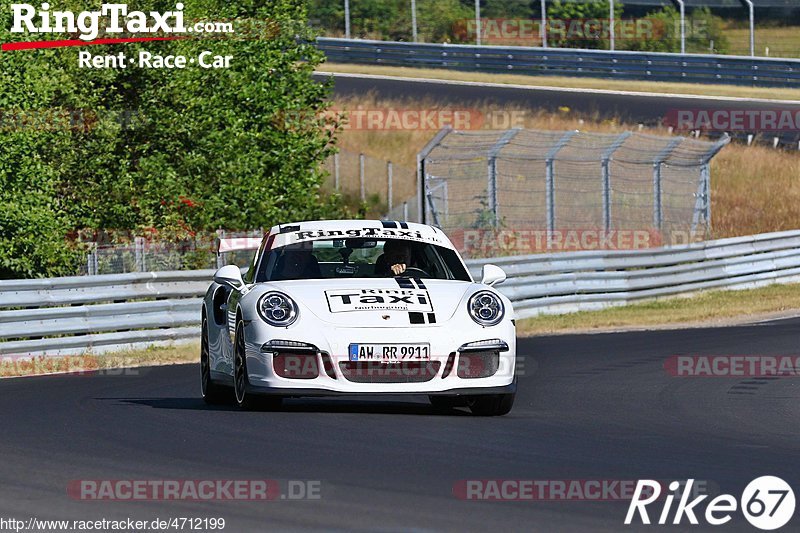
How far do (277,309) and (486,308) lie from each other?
134 centimetres

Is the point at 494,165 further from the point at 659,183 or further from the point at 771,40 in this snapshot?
the point at 771,40

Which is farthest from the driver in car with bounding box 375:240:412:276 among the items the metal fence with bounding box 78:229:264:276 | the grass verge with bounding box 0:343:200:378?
the metal fence with bounding box 78:229:264:276

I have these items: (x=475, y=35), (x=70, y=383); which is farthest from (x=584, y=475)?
(x=475, y=35)

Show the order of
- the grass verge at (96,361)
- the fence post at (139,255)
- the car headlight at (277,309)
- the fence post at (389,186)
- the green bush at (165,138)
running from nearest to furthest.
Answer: the car headlight at (277,309), the grass verge at (96,361), the fence post at (139,255), the green bush at (165,138), the fence post at (389,186)

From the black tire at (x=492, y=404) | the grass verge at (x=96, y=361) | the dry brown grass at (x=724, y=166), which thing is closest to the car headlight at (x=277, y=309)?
the black tire at (x=492, y=404)

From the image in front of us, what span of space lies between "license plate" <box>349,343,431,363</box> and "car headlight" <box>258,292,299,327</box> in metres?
0.45

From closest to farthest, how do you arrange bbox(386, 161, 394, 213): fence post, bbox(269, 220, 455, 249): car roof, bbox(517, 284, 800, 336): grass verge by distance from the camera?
bbox(269, 220, 455, 249): car roof
bbox(517, 284, 800, 336): grass verge
bbox(386, 161, 394, 213): fence post

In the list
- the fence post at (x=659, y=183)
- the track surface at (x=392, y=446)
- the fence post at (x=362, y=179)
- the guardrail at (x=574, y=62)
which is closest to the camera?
the track surface at (x=392, y=446)

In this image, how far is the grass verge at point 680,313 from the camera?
21672 mm

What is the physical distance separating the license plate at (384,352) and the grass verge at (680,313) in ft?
35.8

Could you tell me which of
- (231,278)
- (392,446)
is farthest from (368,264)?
(392,446)

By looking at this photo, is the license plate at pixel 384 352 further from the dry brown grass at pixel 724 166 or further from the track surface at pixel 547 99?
the track surface at pixel 547 99

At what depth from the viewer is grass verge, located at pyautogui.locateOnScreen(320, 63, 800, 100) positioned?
143ft

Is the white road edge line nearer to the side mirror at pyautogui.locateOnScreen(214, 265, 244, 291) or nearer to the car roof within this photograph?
the car roof
